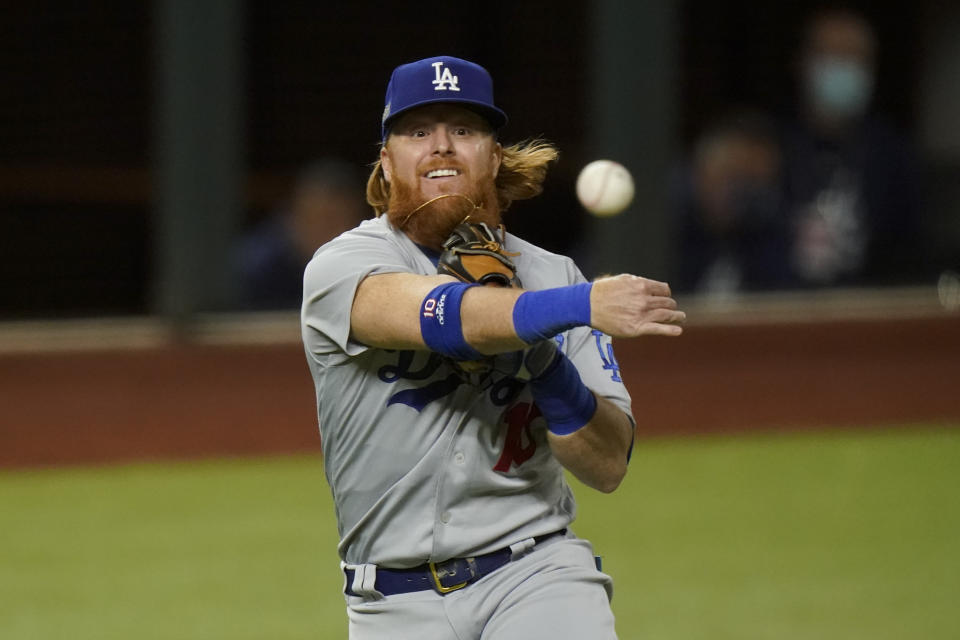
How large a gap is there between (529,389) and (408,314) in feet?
1.48

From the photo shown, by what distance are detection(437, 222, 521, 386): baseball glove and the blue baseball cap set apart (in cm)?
30

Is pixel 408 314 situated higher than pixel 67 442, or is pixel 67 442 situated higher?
pixel 408 314

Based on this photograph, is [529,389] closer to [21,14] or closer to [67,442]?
[67,442]

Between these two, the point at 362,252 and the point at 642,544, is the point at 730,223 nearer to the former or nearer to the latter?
the point at 642,544

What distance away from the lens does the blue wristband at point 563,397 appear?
10.5 ft

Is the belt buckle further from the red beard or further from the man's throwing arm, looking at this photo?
the red beard

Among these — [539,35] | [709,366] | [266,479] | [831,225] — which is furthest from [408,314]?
[539,35]

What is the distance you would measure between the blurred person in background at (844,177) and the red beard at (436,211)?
6.23 m

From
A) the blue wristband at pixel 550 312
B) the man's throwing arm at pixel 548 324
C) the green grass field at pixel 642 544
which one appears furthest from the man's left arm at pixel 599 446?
the green grass field at pixel 642 544

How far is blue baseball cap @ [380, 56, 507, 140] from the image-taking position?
3.37 metres

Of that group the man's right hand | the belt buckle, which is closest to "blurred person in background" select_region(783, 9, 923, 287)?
the belt buckle

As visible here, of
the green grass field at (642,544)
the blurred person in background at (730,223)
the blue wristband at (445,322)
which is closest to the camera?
the blue wristband at (445,322)

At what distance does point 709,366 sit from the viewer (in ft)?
29.7

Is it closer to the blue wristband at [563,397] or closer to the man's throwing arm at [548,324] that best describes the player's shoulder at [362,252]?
the man's throwing arm at [548,324]
